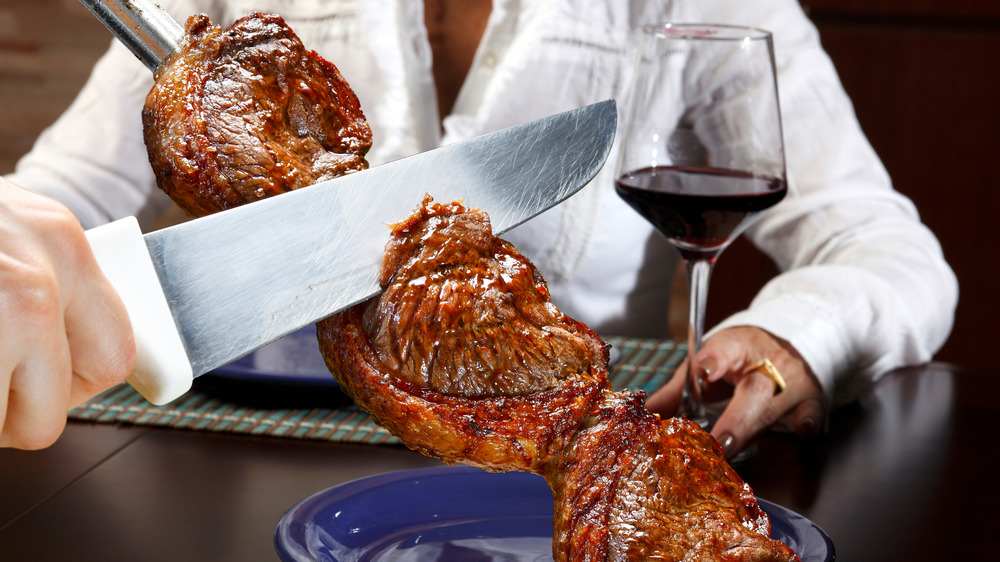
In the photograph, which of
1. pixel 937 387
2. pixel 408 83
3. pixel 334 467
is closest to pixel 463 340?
pixel 334 467

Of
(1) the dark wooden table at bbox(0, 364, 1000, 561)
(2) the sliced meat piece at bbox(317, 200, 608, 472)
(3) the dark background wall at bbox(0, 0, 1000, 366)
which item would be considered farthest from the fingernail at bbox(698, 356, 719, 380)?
(3) the dark background wall at bbox(0, 0, 1000, 366)

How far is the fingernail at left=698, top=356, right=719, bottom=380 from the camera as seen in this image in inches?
41.9

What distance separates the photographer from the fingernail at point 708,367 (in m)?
1.06

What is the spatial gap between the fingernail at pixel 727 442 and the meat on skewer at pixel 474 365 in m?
0.26

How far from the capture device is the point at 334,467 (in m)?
0.86

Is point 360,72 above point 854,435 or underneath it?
above

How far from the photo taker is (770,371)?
41.0 inches

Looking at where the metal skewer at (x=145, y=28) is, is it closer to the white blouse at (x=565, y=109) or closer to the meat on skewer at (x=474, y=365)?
the meat on skewer at (x=474, y=365)

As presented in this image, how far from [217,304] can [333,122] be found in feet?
0.62

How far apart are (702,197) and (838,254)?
0.62 metres

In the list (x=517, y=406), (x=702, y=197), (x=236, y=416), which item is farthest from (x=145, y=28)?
(x=702, y=197)

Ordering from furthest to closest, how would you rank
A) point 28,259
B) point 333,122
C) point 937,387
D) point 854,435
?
1. point 937,387
2. point 854,435
3. point 333,122
4. point 28,259

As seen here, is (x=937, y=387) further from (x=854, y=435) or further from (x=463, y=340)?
(x=463, y=340)

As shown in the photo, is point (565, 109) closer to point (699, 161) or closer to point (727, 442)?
point (699, 161)
